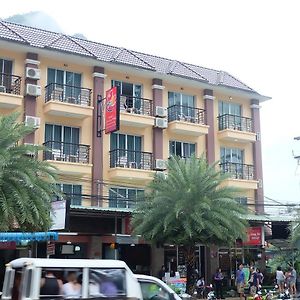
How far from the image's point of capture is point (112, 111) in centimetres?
2944

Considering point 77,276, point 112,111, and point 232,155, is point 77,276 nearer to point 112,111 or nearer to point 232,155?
point 112,111

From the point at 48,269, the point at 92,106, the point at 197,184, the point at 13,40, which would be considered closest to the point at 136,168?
the point at 92,106

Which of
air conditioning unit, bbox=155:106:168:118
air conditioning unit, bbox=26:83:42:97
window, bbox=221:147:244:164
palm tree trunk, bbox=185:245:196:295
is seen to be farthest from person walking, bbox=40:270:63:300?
window, bbox=221:147:244:164

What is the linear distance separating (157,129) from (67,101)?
5.80 meters

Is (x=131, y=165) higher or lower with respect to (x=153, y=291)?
higher

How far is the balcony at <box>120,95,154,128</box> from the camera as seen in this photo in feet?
104

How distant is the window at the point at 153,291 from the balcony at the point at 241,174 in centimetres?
2131

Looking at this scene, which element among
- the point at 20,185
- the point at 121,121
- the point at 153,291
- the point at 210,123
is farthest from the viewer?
the point at 210,123

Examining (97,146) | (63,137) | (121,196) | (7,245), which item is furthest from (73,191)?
(7,245)

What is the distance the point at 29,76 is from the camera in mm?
29141

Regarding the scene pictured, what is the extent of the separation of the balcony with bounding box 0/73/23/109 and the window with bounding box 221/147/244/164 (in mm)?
13771

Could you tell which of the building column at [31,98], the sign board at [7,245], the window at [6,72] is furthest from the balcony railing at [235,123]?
the sign board at [7,245]

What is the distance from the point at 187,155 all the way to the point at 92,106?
722 centimetres

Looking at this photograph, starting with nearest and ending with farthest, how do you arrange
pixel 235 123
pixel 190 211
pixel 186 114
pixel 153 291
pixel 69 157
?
pixel 153 291 < pixel 190 211 < pixel 69 157 < pixel 186 114 < pixel 235 123
